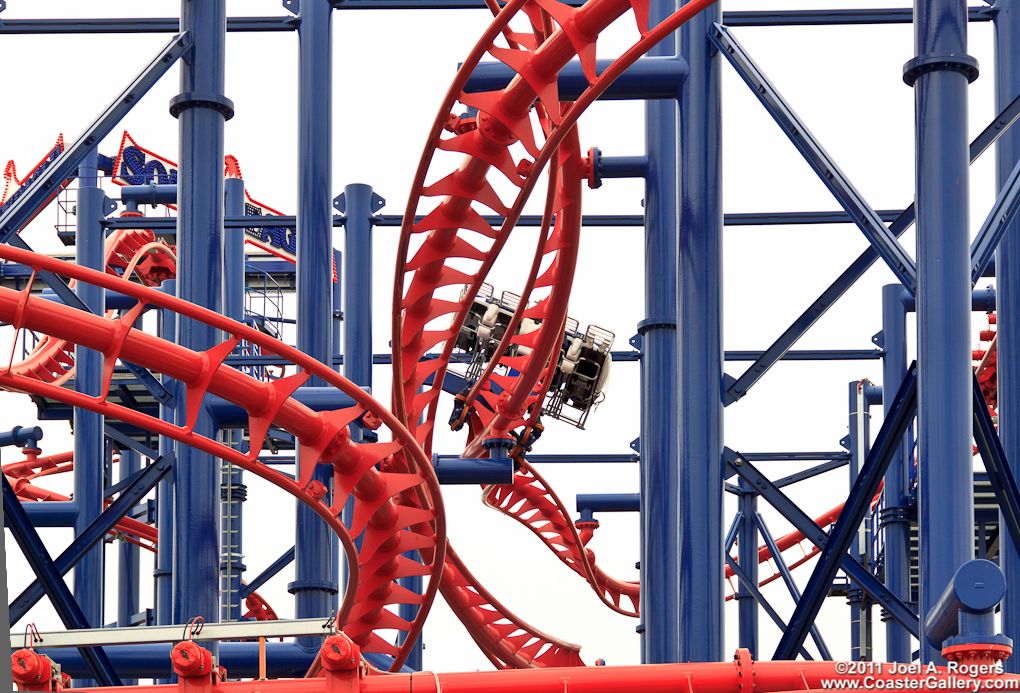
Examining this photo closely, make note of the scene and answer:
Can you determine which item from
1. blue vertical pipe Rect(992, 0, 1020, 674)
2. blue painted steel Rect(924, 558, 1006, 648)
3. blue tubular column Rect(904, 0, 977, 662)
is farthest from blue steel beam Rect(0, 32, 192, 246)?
blue painted steel Rect(924, 558, 1006, 648)

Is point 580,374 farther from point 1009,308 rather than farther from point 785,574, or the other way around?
point 1009,308

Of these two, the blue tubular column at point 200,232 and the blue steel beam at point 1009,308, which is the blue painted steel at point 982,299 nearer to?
the blue steel beam at point 1009,308

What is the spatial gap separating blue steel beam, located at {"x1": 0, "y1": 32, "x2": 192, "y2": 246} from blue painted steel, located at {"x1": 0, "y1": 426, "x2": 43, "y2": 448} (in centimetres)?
1070

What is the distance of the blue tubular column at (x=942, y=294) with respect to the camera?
6477mm

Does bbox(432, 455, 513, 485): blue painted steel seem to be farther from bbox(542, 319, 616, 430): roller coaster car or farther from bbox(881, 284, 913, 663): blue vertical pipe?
bbox(881, 284, 913, 663): blue vertical pipe

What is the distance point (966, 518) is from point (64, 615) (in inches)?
218

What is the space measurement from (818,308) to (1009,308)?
1.85 metres

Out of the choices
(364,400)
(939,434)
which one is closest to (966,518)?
(939,434)

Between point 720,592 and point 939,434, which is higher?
point 939,434

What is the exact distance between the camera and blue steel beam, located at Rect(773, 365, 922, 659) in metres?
7.30

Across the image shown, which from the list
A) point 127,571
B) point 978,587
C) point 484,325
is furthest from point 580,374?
point 978,587

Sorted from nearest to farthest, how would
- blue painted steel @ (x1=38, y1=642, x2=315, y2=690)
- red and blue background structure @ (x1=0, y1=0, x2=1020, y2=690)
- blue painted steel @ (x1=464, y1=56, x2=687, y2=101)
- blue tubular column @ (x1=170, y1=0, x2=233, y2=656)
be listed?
red and blue background structure @ (x1=0, y1=0, x2=1020, y2=690) → blue painted steel @ (x1=464, y1=56, x2=687, y2=101) → blue tubular column @ (x1=170, y1=0, x2=233, y2=656) → blue painted steel @ (x1=38, y1=642, x2=315, y2=690)

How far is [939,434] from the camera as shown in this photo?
658cm

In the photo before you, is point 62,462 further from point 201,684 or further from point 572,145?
point 201,684
